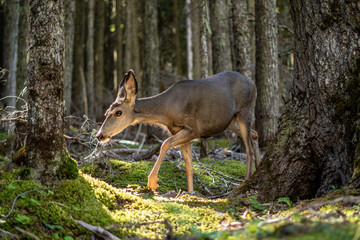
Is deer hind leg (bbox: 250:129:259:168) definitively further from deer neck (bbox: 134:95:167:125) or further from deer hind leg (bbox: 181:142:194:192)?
deer neck (bbox: 134:95:167:125)

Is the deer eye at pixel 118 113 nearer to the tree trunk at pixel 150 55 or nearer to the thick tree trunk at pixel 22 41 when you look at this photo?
the thick tree trunk at pixel 22 41

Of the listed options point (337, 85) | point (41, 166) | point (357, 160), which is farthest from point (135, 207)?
point (337, 85)

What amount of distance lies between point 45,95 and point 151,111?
2.87m

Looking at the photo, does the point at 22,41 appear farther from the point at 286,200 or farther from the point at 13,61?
the point at 286,200

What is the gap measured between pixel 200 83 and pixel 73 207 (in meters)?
3.92

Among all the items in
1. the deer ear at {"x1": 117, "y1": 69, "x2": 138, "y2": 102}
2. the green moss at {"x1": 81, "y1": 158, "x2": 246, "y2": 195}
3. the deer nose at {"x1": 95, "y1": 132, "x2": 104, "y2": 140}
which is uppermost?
the deer ear at {"x1": 117, "y1": 69, "x2": 138, "y2": 102}

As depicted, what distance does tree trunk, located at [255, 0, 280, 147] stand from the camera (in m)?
10.6

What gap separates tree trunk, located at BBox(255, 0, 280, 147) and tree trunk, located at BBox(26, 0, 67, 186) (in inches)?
283

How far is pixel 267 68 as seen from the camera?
10.6 m

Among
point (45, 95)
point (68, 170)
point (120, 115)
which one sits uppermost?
point (45, 95)

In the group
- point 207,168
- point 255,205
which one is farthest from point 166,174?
point 255,205

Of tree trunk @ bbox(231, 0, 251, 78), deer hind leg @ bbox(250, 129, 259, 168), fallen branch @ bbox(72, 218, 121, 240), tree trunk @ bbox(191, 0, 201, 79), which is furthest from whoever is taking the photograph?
tree trunk @ bbox(191, 0, 201, 79)

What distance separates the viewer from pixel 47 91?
14.2 ft

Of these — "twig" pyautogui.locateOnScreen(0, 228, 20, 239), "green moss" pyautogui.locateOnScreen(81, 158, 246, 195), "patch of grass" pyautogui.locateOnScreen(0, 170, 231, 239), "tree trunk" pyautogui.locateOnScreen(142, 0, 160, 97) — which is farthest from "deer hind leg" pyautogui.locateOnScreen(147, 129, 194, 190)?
"tree trunk" pyautogui.locateOnScreen(142, 0, 160, 97)
